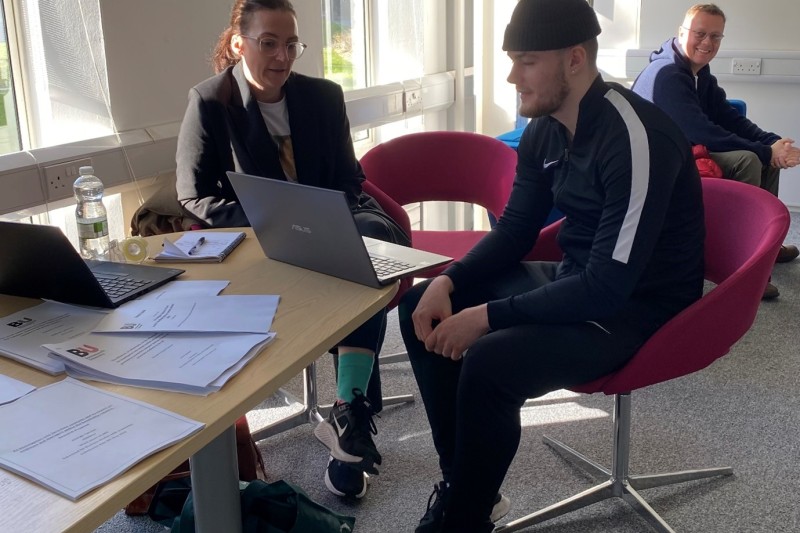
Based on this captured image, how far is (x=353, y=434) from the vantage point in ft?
6.72

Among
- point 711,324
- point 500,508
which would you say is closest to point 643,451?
point 500,508

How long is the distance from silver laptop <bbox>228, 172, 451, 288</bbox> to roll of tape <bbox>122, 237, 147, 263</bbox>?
0.24 metres

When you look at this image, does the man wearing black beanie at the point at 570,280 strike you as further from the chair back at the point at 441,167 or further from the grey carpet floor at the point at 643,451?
the chair back at the point at 441,167

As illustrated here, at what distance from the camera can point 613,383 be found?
5.47ft

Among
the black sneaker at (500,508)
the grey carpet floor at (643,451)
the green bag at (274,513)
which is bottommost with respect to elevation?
the grey carpet floor at (643,451)

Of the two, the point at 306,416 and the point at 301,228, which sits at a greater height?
the point at 301,228

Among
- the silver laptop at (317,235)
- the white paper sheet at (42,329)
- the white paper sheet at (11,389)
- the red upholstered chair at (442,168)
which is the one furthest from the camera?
the red upholstered chair at (442,168)

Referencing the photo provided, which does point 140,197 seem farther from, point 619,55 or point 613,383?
point 619,55

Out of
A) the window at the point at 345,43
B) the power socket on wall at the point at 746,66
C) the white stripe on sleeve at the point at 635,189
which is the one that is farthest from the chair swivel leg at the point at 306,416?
→ the power socket on wall at the point at 746,66

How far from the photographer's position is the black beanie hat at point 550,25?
1677mm

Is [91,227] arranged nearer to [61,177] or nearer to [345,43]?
[61,177]

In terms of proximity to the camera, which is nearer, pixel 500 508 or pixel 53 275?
pixel 53 275

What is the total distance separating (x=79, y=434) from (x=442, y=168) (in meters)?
2.01

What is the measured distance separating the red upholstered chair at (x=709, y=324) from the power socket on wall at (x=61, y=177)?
150 centimetres
